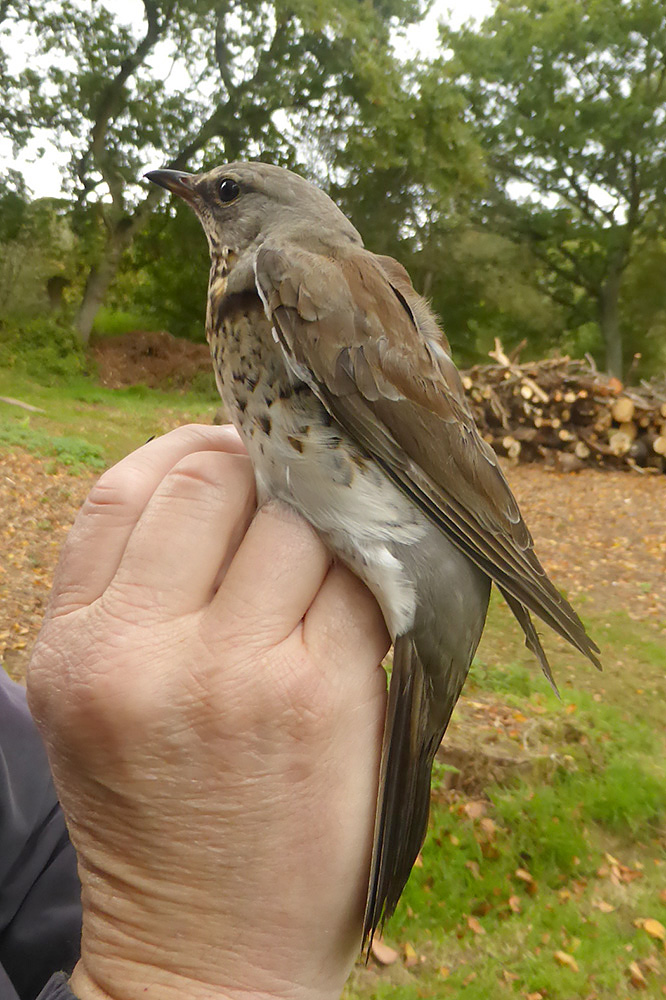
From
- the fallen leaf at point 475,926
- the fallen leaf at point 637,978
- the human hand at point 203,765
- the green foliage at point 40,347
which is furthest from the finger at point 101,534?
the green foliage at point 40,347

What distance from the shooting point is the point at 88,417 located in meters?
4.28

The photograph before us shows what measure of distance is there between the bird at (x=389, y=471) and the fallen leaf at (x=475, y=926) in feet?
3.86

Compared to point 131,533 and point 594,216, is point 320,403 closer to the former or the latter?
point 131,533

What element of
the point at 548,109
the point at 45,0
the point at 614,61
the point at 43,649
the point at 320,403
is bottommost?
the point at 43,649

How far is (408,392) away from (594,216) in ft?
37.9

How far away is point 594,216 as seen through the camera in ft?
36.1

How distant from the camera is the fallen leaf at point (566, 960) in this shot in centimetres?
168

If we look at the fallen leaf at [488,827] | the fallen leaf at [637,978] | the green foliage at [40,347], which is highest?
the green foliage at [40,347]

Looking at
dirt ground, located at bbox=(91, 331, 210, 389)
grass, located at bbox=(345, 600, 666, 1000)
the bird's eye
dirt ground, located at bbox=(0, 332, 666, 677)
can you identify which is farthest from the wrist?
dirt ground, located at bbox=(91, 331, 210, 389)

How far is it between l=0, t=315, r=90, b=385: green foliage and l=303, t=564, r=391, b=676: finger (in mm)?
4569

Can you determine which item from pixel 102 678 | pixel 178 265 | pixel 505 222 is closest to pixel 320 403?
pixel 102 678

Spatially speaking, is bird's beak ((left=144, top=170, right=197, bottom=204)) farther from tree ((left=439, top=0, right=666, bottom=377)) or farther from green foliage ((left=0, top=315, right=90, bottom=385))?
tree ((left=439, top=0, right=666, bottom=377))

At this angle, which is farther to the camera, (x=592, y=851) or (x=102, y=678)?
(x=592, y=851)

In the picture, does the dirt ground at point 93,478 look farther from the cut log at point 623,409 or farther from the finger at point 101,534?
the finger at point 101,534
